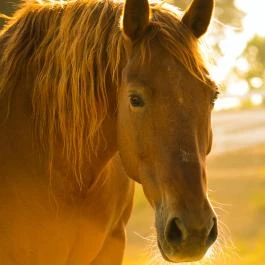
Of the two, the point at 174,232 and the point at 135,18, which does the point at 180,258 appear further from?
the point at 135,18

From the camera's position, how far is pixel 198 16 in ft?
11.3

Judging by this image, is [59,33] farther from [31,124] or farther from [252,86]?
[252,86]

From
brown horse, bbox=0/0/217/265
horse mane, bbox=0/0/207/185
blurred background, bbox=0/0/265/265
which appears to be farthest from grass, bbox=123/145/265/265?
horse mane, bbox=0/0/207/185

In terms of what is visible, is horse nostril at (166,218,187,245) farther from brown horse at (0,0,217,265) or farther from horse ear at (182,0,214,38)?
horse ear at (182,0,214,38)

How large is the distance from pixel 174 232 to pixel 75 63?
935mm

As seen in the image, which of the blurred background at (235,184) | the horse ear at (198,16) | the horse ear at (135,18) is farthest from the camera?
the blurred background at (235,184)

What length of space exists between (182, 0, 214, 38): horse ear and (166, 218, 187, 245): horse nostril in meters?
0.90

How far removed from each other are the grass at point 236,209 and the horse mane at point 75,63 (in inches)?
131

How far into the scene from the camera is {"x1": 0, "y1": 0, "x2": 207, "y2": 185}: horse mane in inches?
133

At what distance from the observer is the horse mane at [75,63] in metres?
3.37

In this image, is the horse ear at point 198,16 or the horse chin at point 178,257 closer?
the horse chin at point 178,257

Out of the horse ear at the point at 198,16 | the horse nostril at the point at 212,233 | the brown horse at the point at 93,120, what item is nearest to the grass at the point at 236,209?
the brown horse at the point at 93,120

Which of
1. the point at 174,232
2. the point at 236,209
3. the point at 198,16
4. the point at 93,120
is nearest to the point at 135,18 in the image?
the point at 198,16

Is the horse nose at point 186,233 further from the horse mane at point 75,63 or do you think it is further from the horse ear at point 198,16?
the horse ear at point 198,16
